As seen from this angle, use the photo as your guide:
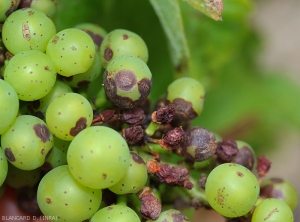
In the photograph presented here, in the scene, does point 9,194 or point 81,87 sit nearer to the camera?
point 81,87

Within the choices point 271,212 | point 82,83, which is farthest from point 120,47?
point 271,212

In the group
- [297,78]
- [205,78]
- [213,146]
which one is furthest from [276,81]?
[213,146]

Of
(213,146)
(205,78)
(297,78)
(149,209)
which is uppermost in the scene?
(213,146)

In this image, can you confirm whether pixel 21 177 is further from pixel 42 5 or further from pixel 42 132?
pixel 42 5

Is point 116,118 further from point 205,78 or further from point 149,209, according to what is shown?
point 205,78

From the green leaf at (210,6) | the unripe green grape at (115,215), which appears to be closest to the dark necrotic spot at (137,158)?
the unripe green grape at (115,215)

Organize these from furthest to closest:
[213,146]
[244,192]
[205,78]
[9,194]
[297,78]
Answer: [297,78]
[205,78]
[9,194]
[213,146]
[244,192]

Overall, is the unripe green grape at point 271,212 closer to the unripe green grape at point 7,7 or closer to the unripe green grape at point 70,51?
the unripe green grape at point 70,51
